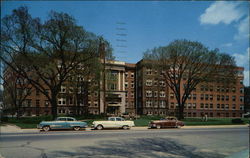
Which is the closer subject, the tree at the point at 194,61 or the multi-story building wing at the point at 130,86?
the tree at the point at 194,61

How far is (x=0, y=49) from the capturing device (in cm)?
2547

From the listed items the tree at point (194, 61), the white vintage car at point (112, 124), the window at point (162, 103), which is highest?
the tree at point (194, 61)

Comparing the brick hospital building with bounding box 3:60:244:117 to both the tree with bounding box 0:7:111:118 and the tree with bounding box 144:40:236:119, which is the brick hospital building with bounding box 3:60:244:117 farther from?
the tree with bounding box 0:7:111:118

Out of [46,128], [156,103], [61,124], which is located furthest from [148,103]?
[46,128]

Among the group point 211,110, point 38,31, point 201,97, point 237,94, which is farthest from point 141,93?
point 38,31

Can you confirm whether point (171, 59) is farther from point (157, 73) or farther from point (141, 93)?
point (141, 93)

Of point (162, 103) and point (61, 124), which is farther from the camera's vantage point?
point (162, 103)

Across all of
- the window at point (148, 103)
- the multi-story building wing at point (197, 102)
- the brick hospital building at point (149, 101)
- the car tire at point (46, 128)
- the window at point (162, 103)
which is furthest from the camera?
the window at point (162, 103)

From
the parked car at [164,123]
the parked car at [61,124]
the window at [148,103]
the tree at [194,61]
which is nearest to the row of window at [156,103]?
the window at [148,103]

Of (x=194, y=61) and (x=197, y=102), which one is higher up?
(x=194, y=61)

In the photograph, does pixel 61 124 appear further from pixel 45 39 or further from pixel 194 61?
pixel 194 61

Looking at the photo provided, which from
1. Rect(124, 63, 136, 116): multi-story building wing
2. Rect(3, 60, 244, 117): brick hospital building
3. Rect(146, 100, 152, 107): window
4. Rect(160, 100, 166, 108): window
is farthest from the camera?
Rect(124, 63, 136, 116): multi-story building wing

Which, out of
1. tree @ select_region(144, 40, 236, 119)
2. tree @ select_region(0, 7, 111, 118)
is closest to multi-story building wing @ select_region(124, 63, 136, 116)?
tree @ select_region(144, 40, 236, 119)

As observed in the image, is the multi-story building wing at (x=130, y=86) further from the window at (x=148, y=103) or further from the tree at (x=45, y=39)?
the tree at (x=45, y=39)
